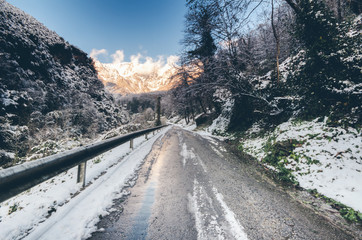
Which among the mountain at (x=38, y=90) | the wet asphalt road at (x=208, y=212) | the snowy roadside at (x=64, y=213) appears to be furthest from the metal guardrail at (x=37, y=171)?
the mountain at (x=38, y=90)

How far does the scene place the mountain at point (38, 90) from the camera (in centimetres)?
880

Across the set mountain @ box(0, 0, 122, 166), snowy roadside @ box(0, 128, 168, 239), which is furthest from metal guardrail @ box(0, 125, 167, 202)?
mountain @ box(0, 0, 122, 166)

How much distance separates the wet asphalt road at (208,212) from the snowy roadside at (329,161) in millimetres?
975

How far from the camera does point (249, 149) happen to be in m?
6.78

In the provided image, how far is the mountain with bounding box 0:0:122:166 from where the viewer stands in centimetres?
880

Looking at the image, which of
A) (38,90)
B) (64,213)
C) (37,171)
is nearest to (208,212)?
(64,213)

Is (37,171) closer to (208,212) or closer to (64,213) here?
(64,213)

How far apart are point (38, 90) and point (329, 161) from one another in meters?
21.9

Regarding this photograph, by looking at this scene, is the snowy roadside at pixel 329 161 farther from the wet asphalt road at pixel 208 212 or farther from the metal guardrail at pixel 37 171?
the metal guardrail at pixel 37 171

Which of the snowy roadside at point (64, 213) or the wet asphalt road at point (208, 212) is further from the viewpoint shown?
the wet asphalt road at point (208, 212)

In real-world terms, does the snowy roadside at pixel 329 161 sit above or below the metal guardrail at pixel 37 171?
below

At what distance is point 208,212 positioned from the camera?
219cm

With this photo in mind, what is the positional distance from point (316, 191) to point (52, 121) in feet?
53.3

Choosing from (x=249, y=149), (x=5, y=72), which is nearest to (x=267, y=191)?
(x=249, y=149)
